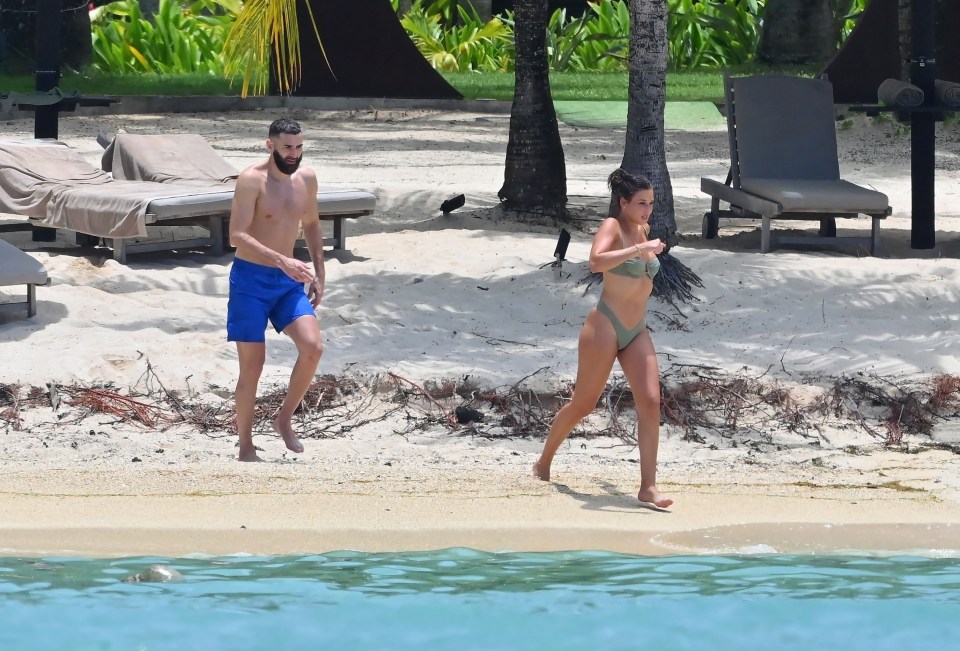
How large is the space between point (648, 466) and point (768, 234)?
5218mm

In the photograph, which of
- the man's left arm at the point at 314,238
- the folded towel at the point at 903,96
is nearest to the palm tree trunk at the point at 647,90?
the folded towel at the point at 903,96

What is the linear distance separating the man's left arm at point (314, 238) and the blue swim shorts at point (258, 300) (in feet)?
0.49

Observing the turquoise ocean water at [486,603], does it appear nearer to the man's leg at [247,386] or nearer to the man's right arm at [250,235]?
the man's leg at [247,386]

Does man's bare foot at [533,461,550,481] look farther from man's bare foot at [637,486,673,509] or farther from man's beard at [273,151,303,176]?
man's beard at [273,151,303,176]

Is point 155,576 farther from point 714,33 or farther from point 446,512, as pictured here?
point 714,33

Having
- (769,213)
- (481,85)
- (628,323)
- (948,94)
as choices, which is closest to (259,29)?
(769,213)

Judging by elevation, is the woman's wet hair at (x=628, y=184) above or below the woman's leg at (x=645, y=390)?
above

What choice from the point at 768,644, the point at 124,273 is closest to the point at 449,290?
the point at 124,273

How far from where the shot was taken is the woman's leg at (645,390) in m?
6.05

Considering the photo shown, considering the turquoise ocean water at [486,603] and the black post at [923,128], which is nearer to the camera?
the turquoise ocean water at [486,603]

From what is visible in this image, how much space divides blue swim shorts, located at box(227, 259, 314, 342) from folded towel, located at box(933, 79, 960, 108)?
21.2 ft

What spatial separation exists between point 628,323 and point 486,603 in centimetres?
135

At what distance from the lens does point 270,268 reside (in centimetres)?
660

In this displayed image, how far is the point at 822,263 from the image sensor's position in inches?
406
